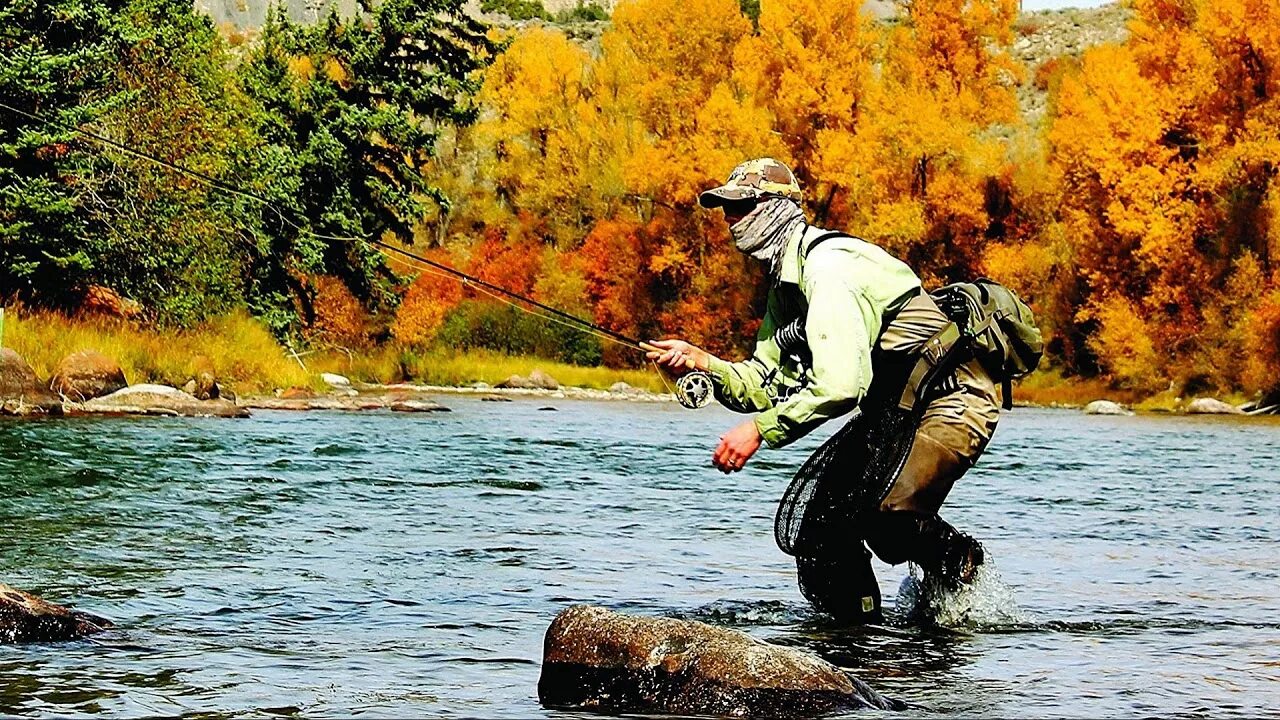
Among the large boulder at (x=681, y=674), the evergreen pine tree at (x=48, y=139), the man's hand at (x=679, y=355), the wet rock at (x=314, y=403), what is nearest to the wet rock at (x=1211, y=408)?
the wet rock at (x=314, y=403)

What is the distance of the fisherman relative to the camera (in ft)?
20.1

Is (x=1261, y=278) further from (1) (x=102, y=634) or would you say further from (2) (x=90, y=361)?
(1) (x=102, y=634)

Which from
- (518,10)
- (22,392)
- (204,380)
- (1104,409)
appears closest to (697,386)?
(22,392)

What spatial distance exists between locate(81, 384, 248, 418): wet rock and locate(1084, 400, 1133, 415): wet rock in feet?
61.3

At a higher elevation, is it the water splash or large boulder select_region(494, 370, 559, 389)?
the water splash

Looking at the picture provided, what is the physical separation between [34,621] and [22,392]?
1582 centimetres

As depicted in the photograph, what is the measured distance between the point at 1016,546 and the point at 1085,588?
1.96 m

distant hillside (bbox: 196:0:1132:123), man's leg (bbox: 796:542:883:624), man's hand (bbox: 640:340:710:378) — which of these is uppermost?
distant hillside (bbox: 196:0:1132:123)

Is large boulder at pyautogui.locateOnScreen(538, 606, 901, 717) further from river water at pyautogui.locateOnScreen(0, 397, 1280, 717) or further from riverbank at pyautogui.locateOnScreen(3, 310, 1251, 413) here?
riverbank at pyautogui.locateOnScreen(3, 310, 1251, 413)

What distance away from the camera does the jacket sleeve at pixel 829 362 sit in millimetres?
6055

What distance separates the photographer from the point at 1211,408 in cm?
3481

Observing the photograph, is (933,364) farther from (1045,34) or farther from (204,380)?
(1045,34)

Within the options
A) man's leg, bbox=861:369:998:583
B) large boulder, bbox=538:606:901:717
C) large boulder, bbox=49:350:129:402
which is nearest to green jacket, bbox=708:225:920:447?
man's leg, bbox=861:369:998:583

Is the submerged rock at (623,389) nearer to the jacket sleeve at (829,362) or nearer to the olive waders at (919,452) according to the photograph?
the olive waders at (919,452)
